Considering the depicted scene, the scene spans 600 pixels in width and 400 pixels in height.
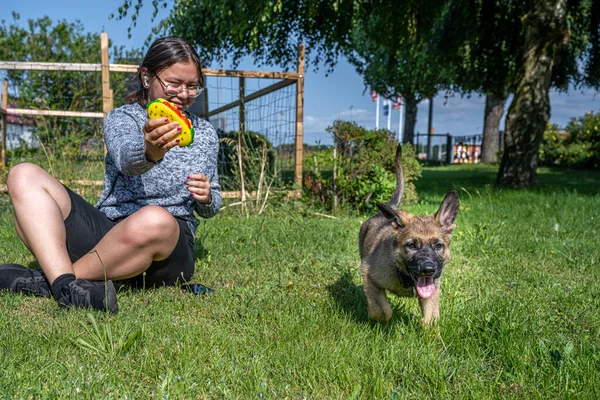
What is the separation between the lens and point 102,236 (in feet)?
11.5

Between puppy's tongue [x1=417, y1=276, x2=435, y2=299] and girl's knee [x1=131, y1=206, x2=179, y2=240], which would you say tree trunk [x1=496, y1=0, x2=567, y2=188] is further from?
girl's knee [x1=131, y1=206, x2=179, y2=240]

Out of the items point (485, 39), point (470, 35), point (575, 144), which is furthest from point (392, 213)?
point (575, 144)

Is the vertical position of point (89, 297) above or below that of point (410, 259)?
below

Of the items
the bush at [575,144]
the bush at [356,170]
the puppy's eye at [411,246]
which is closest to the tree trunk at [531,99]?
the bush at [356,170]

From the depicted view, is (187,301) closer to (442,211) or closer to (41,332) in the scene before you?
(41,332)

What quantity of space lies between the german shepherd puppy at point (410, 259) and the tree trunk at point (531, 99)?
854 centimetres

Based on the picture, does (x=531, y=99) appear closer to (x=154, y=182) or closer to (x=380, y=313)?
(x=380, y=313)

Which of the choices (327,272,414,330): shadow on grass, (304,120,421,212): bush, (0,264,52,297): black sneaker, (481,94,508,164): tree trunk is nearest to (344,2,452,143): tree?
(481,94,508,164): tree trunk

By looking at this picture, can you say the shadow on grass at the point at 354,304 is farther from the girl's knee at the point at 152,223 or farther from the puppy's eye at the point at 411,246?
the girl's knee at the point at 152,223

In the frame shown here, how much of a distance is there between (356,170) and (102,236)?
15.4 ft

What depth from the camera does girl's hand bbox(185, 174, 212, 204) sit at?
10.5ft

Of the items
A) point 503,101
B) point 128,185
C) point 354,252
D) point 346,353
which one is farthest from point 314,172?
point 503,101

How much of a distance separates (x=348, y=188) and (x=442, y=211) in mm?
4213

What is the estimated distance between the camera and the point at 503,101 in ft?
87.6
